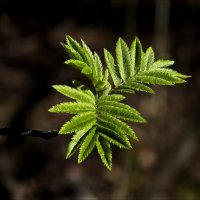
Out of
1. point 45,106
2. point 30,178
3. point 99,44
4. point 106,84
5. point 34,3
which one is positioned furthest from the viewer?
point 34,3

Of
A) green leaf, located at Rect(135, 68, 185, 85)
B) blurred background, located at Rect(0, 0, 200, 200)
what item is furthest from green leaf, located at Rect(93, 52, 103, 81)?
blurred background, located at Rect(0, 0, 200, 200)

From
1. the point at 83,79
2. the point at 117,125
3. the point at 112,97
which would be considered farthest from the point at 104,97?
the point at 83,79

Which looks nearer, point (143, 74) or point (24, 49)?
point (143, 74)

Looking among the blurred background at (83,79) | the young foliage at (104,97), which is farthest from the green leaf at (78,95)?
the blurred background at (83,79)

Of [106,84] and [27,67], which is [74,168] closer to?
[27,67]

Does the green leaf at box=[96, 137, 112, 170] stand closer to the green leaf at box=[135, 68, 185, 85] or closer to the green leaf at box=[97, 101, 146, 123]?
the green leaf at box=[97, 101, 146, 123]

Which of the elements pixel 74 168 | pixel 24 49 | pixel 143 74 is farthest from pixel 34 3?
pixel 143 74
